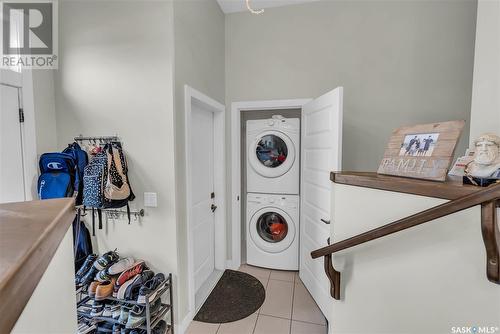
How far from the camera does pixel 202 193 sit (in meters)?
2.41

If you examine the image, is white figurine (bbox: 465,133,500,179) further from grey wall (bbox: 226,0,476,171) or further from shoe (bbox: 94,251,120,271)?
shoe (bbox: 94,251,120,271)

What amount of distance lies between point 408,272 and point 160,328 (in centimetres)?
173

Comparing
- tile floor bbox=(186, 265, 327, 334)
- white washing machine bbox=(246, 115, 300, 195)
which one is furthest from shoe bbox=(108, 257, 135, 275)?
white washing machine bbox=(246, 115, 300, 195)

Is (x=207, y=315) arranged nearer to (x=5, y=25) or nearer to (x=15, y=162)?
(x=15, y=162)

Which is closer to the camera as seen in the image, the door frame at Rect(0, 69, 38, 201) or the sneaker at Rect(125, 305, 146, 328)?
the sneaker at Rect(125, 305, 146, 328)

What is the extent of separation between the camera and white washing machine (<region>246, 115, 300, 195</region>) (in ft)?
8.58

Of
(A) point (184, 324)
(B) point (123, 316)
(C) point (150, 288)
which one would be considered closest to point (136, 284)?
(C) point (150, 288)

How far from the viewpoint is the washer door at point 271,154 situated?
8.64 ft

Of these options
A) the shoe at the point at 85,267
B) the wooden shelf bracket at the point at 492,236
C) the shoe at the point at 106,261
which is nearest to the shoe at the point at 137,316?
the shoe at the point at 106,261

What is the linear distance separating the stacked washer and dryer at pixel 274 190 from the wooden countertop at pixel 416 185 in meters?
1.44

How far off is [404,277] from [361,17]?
8.14ft

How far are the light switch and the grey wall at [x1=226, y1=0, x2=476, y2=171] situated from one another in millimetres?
1469

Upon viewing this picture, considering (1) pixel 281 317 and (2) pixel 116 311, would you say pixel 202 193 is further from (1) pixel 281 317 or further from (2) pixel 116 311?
(1) pixel 281 317

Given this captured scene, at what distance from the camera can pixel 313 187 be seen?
7.20 ft
